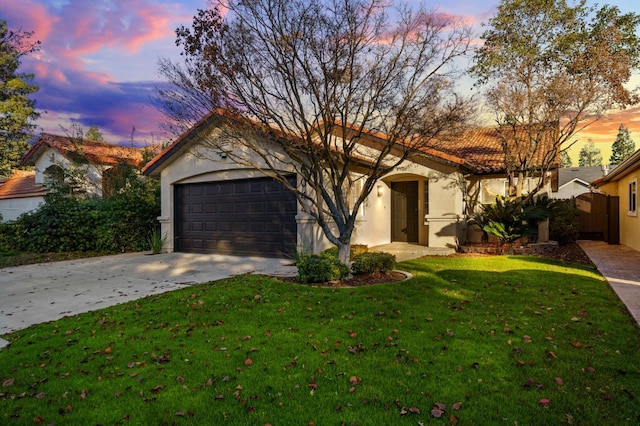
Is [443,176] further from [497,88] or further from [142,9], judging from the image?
[142,9]

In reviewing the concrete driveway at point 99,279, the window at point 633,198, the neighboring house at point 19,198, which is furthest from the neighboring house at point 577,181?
the neighboring house at point 19,198

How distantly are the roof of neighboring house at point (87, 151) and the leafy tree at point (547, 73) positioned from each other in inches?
623

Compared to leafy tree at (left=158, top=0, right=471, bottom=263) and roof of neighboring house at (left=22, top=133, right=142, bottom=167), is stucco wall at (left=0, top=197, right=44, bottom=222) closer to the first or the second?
roof of neighboring house at (left=22, top=133, right=142, bottom=167)

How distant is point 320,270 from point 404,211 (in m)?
7.56

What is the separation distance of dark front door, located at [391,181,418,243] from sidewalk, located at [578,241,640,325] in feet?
17.2

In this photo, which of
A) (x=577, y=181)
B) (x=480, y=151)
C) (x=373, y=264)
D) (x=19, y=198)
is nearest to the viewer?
(x=373, y=264)

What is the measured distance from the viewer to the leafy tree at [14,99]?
2456 cm

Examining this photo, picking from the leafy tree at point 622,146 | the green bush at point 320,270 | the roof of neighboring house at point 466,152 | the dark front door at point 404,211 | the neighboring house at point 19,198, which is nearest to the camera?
the green bush at point 320,270

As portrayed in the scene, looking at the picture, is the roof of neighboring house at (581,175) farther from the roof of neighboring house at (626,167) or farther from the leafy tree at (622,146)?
the roof of neighboring house at (626,167)

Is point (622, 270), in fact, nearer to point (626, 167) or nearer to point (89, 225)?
point (626, 167)

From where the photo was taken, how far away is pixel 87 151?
18953 millimetres

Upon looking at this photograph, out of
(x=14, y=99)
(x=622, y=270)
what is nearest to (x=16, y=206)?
(x=14, y=99)

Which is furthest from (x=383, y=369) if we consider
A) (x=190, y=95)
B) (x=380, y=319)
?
(x=190, y=95)

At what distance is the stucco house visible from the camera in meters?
11.3
